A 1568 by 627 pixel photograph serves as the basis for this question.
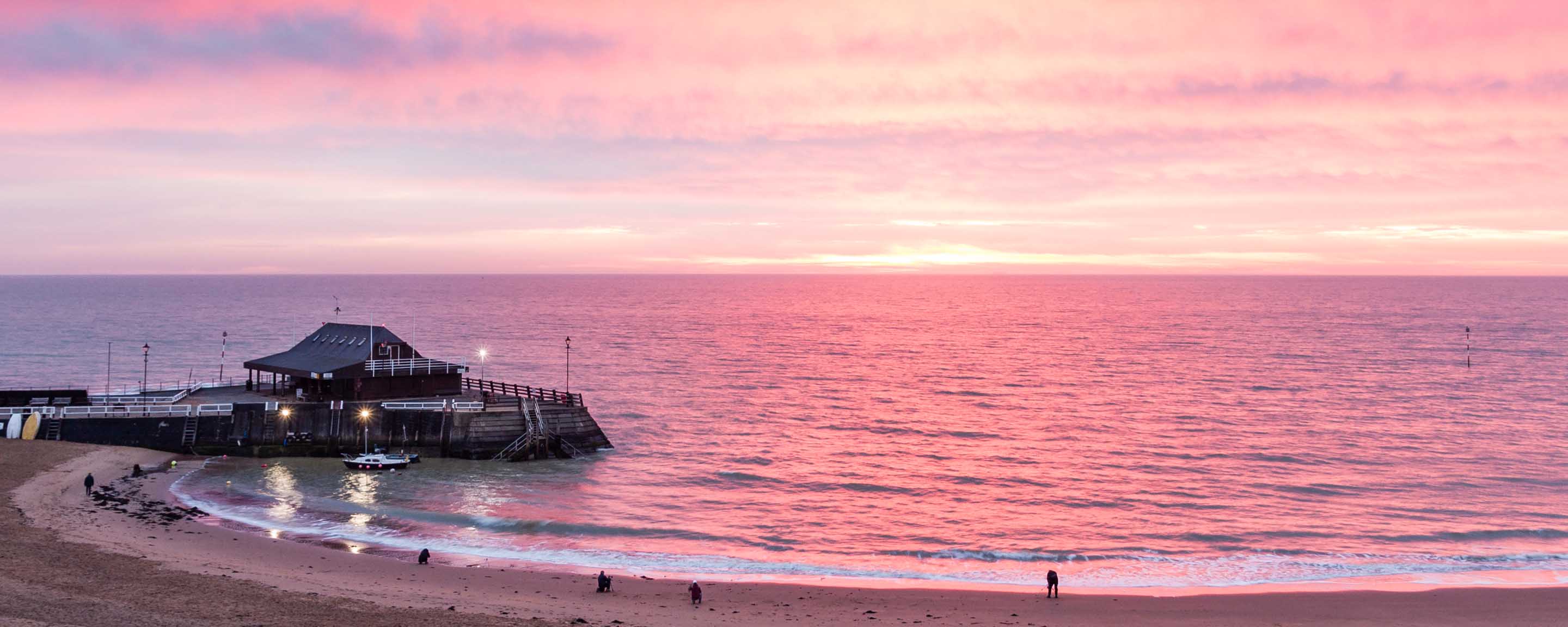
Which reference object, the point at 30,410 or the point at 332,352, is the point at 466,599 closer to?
the point at 332,352

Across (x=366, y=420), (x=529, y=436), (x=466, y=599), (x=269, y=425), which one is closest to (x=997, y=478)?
(x=529, y=436)

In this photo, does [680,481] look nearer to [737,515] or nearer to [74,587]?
[737,515]

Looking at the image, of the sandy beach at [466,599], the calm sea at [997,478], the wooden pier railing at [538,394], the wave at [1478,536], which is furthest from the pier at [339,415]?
the wave at [1478,536]

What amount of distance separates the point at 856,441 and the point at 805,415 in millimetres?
12176

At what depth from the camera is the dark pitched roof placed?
57562 mm

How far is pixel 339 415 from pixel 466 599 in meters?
28.9

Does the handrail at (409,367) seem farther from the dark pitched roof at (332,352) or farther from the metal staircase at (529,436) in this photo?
the metal staircase at (529,436)

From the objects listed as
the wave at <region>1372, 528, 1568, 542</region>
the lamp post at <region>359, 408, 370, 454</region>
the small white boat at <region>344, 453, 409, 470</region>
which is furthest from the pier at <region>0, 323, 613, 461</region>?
the wave at <region>1372, 528, 1568, 542</region>

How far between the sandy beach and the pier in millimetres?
16505

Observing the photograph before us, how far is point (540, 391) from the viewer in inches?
2349

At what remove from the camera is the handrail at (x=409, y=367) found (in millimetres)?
58062

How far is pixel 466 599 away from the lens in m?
31.4

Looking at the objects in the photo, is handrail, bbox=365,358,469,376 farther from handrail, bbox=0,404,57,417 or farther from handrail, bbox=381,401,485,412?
handrail, bbox=0,404,57,417

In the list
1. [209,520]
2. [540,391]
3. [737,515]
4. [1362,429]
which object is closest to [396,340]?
[540,391]
